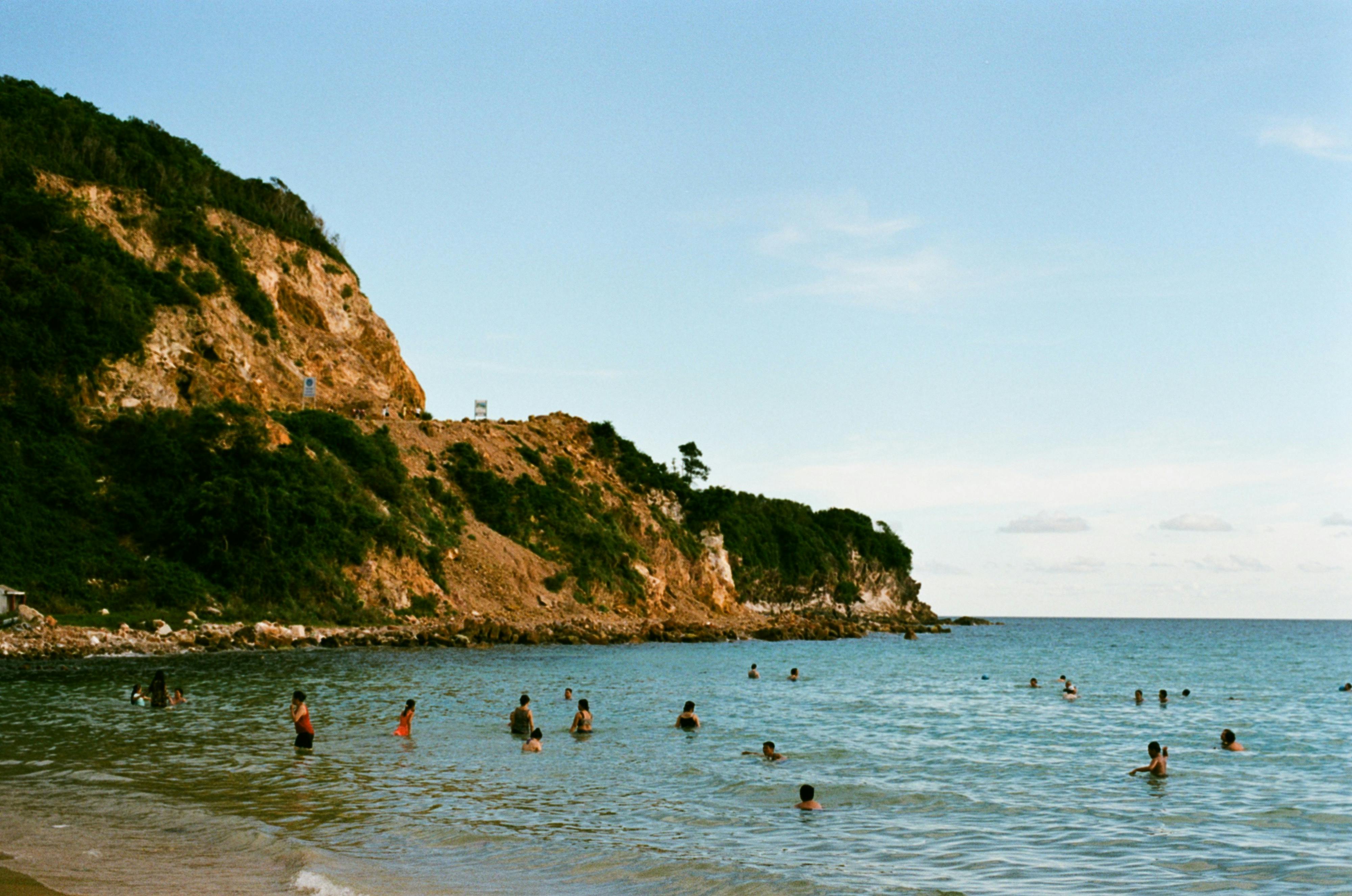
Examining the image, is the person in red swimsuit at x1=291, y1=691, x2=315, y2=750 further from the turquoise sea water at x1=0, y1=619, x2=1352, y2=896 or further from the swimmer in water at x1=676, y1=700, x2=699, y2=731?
the swimmer in water at x1=676, y1=700, x2=699, y2=731

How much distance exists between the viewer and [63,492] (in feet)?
186

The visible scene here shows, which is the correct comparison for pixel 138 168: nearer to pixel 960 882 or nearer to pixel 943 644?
pixel 943 644

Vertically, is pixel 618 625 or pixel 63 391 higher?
pixel 63 391

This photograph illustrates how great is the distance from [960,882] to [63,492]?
57.8 metres

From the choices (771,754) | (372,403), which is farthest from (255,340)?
(771,754)

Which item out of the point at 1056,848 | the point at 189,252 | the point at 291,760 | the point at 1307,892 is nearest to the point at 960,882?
the point at 1056,848

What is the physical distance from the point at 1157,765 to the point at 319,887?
1761 cm

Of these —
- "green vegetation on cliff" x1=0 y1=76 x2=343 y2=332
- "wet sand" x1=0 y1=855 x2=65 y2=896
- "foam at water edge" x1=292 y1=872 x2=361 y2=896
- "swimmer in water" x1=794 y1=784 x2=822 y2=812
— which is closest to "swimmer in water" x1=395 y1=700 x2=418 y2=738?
"swimmer in water" x1=794 y1=784 x2=822 y2=812

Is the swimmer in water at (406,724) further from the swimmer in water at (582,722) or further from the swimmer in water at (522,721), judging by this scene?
the swimmer in water at (582,722)

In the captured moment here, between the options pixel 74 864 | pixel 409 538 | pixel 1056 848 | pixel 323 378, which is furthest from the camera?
pixel 323 378

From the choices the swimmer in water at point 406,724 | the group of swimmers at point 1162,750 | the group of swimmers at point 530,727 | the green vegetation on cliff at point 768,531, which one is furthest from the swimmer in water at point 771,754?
the green vegetation on cliff at point 768,531

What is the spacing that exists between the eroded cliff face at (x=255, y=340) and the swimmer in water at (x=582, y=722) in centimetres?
4983

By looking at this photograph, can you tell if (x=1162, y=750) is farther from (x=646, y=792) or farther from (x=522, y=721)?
(x=522, y=721)

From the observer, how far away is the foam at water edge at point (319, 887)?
11.8 meters
